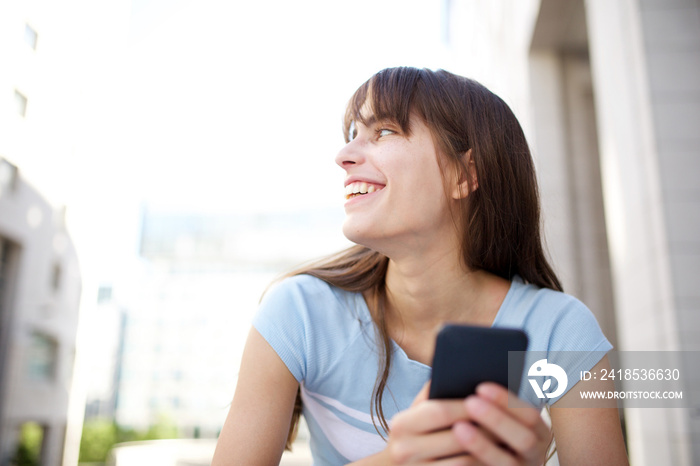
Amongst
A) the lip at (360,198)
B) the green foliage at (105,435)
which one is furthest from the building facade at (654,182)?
the green foliage at (105,435)

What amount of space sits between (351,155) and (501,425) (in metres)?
0.84

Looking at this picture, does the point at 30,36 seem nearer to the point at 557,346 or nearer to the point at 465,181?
the point at 465,181

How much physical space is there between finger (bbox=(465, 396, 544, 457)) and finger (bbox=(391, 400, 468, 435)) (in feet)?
0.05

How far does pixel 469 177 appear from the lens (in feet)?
4.25

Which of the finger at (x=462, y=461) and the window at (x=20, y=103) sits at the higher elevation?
the window at (x=20, y=103)

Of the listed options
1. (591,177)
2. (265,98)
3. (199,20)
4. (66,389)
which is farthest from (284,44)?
(66,389)

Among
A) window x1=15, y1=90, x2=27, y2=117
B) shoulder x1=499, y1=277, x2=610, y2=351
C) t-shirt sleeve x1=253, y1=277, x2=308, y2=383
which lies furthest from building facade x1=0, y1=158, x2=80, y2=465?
shoulder x1=499, y1=277, x2=610, y2=351

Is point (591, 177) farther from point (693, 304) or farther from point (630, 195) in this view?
point (693, 304)

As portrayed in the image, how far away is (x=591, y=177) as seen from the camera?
3660 millimetres

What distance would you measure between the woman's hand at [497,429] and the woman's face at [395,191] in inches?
25.1

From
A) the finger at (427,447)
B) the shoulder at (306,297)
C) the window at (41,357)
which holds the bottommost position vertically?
the window at (41,357)

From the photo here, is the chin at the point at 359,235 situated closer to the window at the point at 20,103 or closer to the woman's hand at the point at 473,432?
the woman's hand at the point at 473,432

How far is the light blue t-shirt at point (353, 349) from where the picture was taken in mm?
1168

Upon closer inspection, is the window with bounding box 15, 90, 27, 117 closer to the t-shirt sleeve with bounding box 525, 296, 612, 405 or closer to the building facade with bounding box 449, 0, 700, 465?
the building facade with bounding box 449, 0, 700, 465
